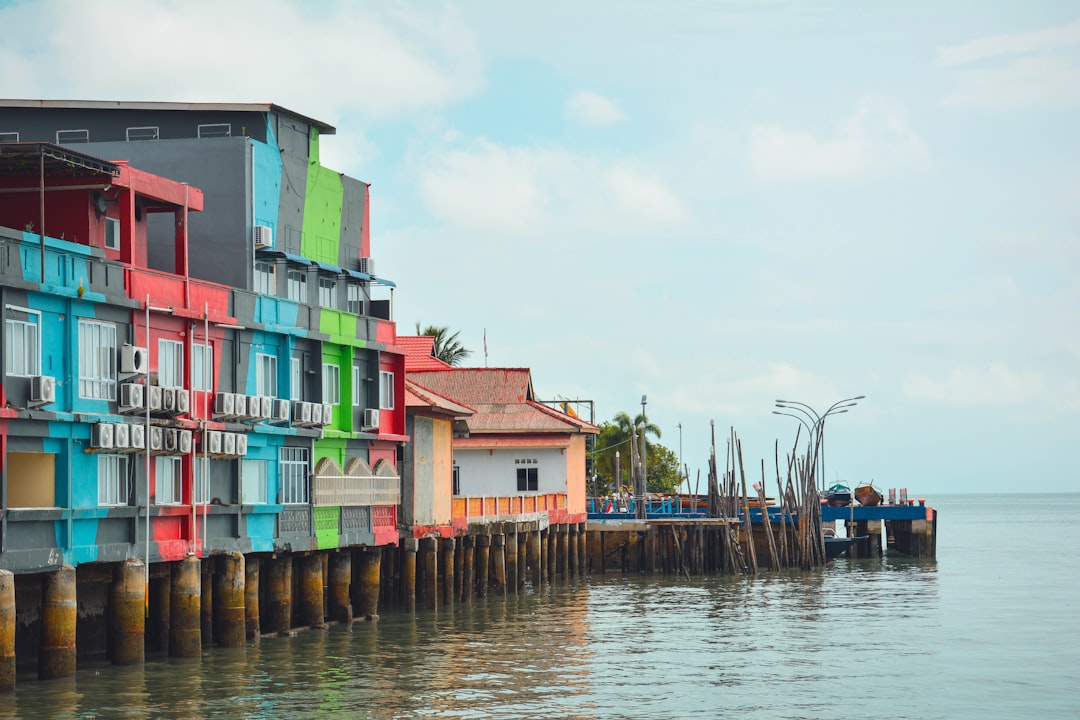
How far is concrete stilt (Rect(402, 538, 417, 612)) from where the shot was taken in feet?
167

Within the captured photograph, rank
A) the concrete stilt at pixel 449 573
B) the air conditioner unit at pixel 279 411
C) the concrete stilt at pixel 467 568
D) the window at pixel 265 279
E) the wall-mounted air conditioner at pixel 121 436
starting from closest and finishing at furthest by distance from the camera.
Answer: the wall-mounted air conditioner at pixel 121 436
the air conditioner unit at pixel 279 411
the window at pixel 265 279
the concrete stilt at pixel 449 573
the concrete stilt at pixel 467 568

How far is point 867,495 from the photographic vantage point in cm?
8469

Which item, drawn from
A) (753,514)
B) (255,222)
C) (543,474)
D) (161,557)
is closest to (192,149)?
(255,222)

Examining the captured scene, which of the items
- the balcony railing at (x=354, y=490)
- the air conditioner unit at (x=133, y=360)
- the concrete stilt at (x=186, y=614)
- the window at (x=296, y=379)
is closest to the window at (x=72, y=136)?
the window at (x=296, y=379)

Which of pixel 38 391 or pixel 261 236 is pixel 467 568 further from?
pixel 38 391

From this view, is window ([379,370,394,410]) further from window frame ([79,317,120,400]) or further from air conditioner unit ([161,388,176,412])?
window frame ([79,317,120,400])

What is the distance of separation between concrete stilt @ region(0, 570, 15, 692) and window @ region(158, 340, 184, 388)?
8487 millimetres

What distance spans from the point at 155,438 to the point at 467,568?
69.8 ft

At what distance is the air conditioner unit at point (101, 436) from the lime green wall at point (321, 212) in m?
13.7

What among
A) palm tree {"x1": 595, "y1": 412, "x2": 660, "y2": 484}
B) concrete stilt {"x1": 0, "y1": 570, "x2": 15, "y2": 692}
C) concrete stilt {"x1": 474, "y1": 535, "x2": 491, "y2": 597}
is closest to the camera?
concrete stilt {"x1": 0, "y1": 570, "x2": 15, "y2": 692}

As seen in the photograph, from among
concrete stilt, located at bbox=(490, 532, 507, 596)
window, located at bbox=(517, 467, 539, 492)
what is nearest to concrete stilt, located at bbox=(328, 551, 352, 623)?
concrete stilt, located at bbox=(490, 532, 507, 596)

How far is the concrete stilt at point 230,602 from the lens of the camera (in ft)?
128

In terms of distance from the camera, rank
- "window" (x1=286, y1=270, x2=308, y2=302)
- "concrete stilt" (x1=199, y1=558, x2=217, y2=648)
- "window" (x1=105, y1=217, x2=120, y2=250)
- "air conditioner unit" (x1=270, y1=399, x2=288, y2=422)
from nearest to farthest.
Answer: "window" (x1=105, y1=217, x2=120, y2=250), "concrete stilt" (x1=199, y1=558, x2=217, y2=648), "air conditioner unit" (x1=270, y1=399, x2=288, y2=422), "window" (x1=286, y1=270, x2=308, y2=302)

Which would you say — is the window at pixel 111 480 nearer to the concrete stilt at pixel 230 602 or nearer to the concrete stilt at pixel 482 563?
the concrete stilt at pixel 230 602
